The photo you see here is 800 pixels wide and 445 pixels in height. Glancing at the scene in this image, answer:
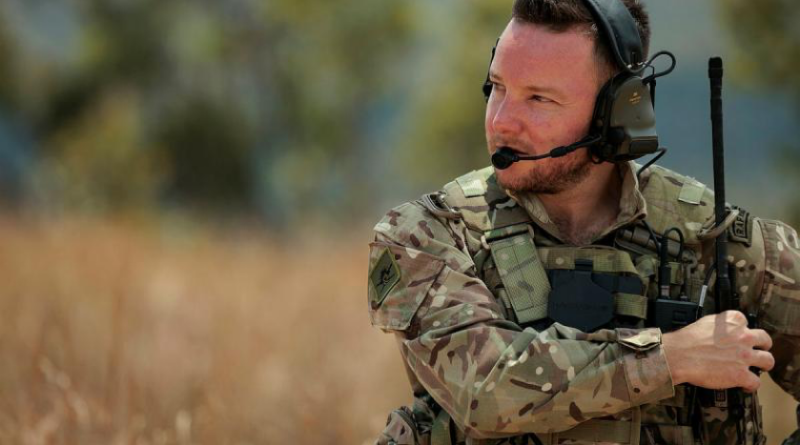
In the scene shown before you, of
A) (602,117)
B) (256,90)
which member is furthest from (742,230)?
(256,90)

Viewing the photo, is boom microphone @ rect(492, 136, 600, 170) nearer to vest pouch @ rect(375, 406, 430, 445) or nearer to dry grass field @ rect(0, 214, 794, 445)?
vest pouch @ rect(375, 406, 430, 445)

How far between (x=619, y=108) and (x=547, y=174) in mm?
262

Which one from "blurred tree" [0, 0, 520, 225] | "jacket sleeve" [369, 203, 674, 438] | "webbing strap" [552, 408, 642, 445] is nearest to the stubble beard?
"jacket sleeve" [369, 203, 674, 438]

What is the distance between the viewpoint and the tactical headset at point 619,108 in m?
2.84

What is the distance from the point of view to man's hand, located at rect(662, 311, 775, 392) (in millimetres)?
2578

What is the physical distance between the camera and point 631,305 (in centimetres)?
279

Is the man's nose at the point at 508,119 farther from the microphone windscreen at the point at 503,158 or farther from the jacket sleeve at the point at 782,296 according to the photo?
the jacket sleeve at the point at 782,296

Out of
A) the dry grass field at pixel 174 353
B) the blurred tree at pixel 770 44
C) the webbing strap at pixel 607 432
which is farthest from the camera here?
the blurred tree at pixel 770 44

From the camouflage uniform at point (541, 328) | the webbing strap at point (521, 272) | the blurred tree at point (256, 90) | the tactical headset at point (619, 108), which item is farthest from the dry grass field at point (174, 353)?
the blurred tree at point (256, 90)

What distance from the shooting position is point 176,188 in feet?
144

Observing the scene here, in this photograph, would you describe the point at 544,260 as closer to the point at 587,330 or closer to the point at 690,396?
the point at 587,330

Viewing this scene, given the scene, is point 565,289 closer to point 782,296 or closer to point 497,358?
point 497,358

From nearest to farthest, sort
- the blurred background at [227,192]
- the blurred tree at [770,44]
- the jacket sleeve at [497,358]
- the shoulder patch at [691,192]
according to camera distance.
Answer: the jacket sleeve at [497,358]
the shoulder patch at [691,192]
the blurred background at [227,192]
the blurred tree at [770,44]

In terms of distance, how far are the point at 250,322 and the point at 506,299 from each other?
4.52 m
